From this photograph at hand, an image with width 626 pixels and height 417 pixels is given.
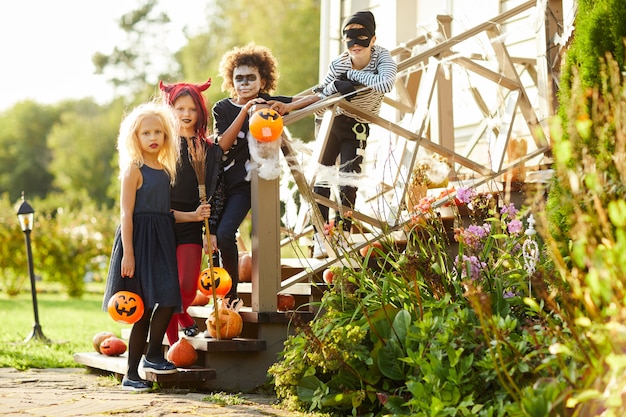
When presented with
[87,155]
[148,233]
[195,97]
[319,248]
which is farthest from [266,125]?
[87,155]

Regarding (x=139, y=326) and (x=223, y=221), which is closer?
(x=139, y=326)

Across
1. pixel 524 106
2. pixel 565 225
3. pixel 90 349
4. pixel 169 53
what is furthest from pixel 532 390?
pixel 169 53

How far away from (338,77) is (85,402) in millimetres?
2436

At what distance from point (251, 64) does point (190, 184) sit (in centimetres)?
86

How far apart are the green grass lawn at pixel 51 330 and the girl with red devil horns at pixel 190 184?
1.69 metres

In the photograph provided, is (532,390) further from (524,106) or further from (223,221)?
(524,106)

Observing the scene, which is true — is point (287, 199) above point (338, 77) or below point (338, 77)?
below

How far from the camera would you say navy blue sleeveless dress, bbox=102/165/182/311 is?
4.56 m

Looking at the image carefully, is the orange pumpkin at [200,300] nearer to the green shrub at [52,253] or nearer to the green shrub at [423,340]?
the green shrub at [423,340]

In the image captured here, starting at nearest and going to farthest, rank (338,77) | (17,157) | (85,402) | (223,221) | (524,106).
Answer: (85,402), (223,221), (338,77), (524,106), (17,157)

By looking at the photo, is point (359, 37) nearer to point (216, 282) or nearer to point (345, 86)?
point (345, 86)

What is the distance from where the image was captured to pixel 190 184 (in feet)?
16.4

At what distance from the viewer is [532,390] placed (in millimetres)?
3074

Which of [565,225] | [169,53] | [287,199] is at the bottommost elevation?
[565,225]
